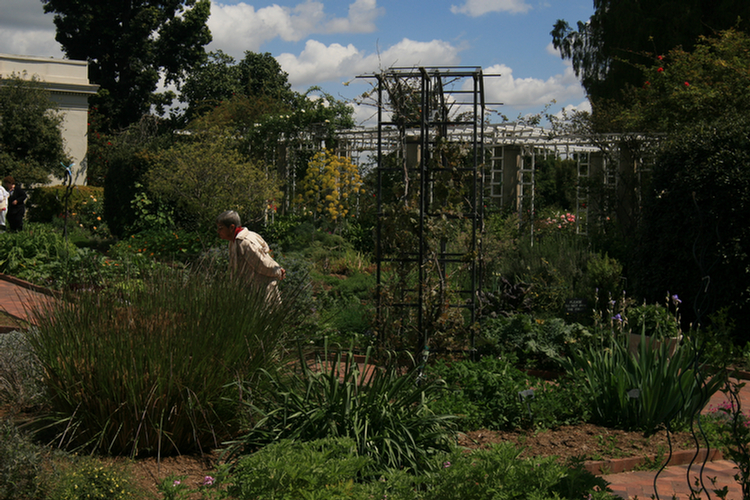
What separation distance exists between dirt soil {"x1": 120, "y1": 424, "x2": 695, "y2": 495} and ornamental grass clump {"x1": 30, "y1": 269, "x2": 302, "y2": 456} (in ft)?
0.60

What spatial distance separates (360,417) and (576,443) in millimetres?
1410

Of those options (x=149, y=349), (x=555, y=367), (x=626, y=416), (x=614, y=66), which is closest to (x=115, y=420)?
(x=149, y=349)

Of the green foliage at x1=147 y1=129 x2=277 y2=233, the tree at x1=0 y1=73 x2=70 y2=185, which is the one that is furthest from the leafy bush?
the tree at x1=0 y1=73 x2=70 y2=185

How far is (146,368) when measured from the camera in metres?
3.22

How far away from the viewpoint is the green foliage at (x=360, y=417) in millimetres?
3160

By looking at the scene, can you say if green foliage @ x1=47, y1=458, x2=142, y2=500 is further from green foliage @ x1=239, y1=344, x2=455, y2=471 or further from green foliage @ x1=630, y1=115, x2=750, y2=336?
green foliage @ x1=630, y1=115, x2=750, y2=336

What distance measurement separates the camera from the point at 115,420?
127 inches

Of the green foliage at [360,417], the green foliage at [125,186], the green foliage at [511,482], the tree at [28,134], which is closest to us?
the green foliage at [511,482]

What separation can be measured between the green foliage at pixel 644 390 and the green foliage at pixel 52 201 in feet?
57.2

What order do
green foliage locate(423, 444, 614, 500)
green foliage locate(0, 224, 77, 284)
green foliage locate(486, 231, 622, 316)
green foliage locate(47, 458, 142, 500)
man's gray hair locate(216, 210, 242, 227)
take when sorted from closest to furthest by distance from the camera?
1. green foliage locate(423, 444, 614, 500)
2. green foliage locate(47, 458, 142, 500)
3. man's gray hair locate(216, 210, 242, 227)
4. green foliage locate(486, 231, 622, 316)
5. green foliage locate(0, 224, 77, 284)

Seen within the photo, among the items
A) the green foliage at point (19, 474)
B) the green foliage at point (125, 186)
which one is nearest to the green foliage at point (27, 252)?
the green foliage at point (125, 186)

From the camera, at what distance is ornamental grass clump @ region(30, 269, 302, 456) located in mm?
3188

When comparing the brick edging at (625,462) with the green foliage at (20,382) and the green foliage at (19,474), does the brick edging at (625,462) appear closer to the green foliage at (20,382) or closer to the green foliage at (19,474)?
the green foliage at (19,474)

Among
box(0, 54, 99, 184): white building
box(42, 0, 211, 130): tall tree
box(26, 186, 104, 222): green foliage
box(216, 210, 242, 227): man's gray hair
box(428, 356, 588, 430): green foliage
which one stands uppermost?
box(42, 0, 211, 130): tall tree
